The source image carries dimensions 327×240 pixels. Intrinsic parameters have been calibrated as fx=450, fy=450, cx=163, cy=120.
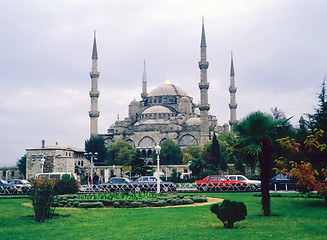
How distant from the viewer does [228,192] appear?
69.5ft

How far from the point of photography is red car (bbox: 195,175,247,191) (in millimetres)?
21797

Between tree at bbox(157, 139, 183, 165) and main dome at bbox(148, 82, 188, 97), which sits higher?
main dome at bbox(148, 82, 188, 97)

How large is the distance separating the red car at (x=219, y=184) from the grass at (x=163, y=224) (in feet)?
27.7

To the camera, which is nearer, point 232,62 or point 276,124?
point 276,124

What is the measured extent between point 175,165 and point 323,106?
132 feet

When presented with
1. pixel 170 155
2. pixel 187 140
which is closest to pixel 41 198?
pixel 170 155

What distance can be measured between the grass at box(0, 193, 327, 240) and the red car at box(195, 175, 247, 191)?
843 cm

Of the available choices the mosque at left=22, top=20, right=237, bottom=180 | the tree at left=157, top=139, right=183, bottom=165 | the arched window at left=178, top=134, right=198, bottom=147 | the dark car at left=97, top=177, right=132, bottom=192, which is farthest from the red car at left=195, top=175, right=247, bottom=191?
the arched window at left=178, top=134, right=198, bottom=147

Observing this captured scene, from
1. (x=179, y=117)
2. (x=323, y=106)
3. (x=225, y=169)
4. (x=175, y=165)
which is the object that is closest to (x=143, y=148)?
(x=179, y=117)

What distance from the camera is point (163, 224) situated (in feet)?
33.1

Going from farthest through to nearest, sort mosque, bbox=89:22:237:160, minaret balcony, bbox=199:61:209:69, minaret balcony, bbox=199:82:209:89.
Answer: mosque, bbox=89:22:237:160
minaret balcony, bbox=199:61:209:69
minaret balcony, bbox=199:82:209:89

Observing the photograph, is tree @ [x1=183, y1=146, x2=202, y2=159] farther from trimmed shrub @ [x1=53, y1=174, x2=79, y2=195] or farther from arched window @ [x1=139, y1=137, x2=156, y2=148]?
trimmed shrub @ [x1=53, y1=174, x2=79, y2=195]

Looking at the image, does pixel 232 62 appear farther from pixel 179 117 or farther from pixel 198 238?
pixel 198 238

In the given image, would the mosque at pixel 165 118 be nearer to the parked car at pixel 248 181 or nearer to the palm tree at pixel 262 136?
the parked car at pixel 248 181
